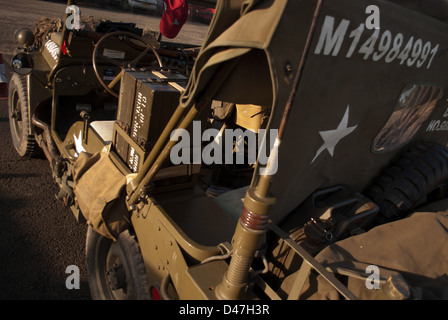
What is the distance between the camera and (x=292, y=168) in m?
1.74

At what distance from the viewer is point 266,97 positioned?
5.58 feet

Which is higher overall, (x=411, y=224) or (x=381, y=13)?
(x=381, y=13)

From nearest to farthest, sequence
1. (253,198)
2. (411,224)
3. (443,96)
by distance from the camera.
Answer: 1. (253,198)
2. (411,224)
3. (443,96)

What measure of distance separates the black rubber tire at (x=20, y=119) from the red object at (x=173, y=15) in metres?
2.02

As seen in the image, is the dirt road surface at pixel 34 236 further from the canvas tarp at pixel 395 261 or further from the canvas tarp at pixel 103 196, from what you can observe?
the canvas tarp at pixel 395 261

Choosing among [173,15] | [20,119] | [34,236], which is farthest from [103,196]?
[20,119]

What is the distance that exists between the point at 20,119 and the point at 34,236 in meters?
2.01

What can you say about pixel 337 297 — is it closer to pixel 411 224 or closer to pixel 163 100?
pixel 411 224

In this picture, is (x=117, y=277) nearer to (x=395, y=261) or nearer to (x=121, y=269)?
(x=121, y=269)

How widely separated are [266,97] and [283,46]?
0.49 m

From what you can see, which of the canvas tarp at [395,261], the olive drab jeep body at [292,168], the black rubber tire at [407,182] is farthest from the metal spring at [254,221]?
the black rubber tire at [407,182]

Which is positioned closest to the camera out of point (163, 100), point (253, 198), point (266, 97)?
point (253, 198)

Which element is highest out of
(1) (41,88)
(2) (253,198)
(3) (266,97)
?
(3) (266,97)

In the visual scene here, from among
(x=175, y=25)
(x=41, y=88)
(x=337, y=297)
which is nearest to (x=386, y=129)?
(x=337, y=297)
